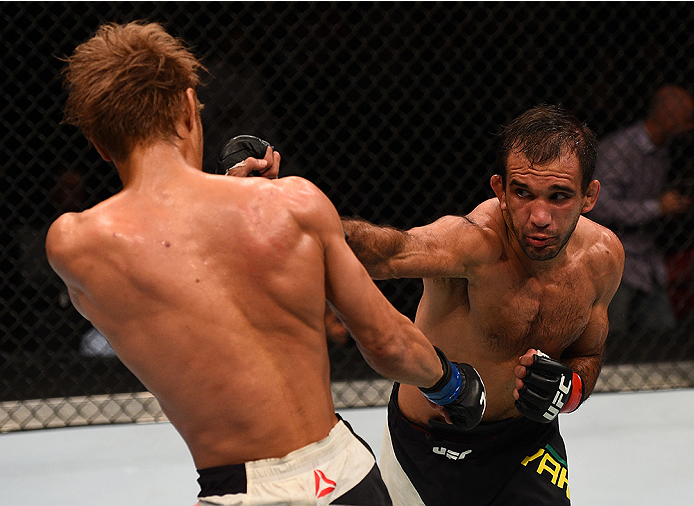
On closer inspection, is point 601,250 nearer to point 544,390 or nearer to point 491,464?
point 544,390

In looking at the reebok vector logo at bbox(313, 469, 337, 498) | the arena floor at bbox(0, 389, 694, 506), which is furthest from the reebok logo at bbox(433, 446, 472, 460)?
the arena floor at bbox(0, 389, 694, 506)

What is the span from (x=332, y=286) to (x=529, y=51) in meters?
2.87

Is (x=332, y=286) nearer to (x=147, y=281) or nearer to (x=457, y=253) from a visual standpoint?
(x=147, y=281)

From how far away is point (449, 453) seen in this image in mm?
1800

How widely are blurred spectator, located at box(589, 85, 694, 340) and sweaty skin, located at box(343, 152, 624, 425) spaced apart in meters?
1.73

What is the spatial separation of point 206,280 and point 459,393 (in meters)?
0.57

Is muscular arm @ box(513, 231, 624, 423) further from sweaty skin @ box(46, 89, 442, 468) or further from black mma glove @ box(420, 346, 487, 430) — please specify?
sweaty skin @ box(46, 89, 442, 468)

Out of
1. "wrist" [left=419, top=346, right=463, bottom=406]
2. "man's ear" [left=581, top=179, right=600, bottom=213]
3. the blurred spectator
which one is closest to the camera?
"wrist" [left=419, top=346, right=463, bottom=406]

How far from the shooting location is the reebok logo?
179cm

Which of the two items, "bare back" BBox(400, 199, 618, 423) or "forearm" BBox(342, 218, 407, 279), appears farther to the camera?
"bare back" BBox(400, 199, 618, 423)

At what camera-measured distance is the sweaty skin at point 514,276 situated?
161 centimetres

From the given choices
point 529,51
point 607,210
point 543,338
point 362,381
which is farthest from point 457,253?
point 529,51

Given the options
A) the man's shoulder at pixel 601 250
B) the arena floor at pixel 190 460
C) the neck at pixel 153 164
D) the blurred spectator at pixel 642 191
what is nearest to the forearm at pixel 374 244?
the neck at pixel 153 164

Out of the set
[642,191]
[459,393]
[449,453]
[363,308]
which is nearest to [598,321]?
[449,453]
